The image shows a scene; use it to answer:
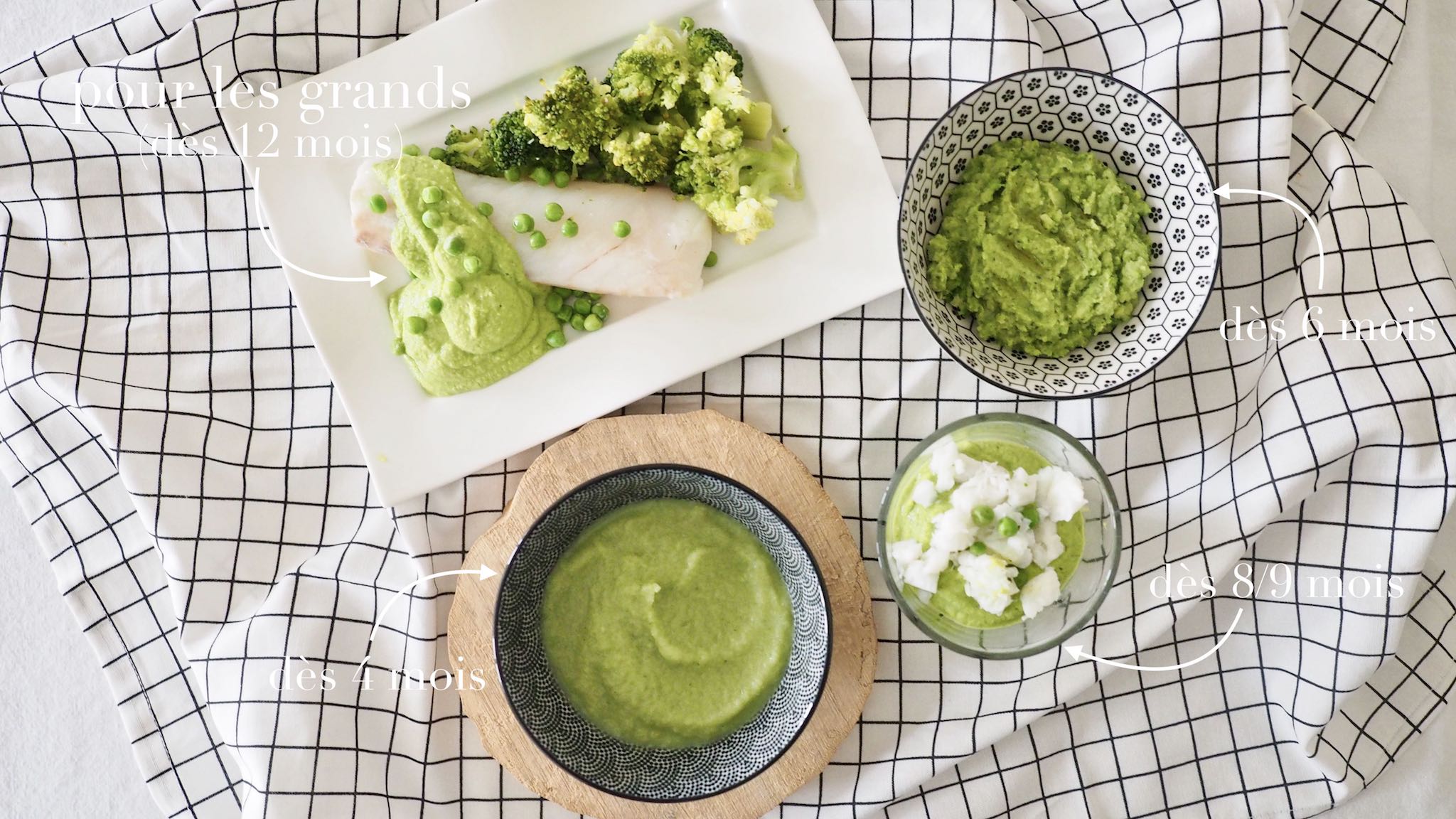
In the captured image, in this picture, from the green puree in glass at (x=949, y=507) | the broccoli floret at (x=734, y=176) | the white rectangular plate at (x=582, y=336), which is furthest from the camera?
the white rectangular plate at (x=582, y=336)

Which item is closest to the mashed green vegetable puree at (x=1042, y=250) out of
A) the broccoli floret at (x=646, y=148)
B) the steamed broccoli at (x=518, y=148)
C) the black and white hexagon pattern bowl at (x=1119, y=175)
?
the black and white hexagon pattern bowl at (x=1119, y=175)

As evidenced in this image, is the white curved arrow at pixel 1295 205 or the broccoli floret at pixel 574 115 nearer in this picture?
the broccoli floret at pixel 574 115

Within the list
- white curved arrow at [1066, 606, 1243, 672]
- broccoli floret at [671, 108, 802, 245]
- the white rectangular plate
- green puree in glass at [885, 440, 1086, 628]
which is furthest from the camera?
white curved arrow at [1066, 606, 1243, 672]

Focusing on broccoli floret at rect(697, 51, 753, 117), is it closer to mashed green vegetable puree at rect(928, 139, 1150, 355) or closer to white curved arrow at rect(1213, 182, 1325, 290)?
mashed green vegetable puree at rect(928, 139, 1150, 355)

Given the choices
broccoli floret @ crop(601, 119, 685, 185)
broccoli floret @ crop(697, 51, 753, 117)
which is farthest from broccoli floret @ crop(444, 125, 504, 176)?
broccoli floret @ crop(697, 51, 753, 117)

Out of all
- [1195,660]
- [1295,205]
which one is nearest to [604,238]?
[1295,205]

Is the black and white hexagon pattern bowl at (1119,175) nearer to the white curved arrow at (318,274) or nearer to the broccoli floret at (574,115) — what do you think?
the broccoli floret at (574,115)

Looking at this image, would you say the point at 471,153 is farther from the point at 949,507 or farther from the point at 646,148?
the point at 949,507
